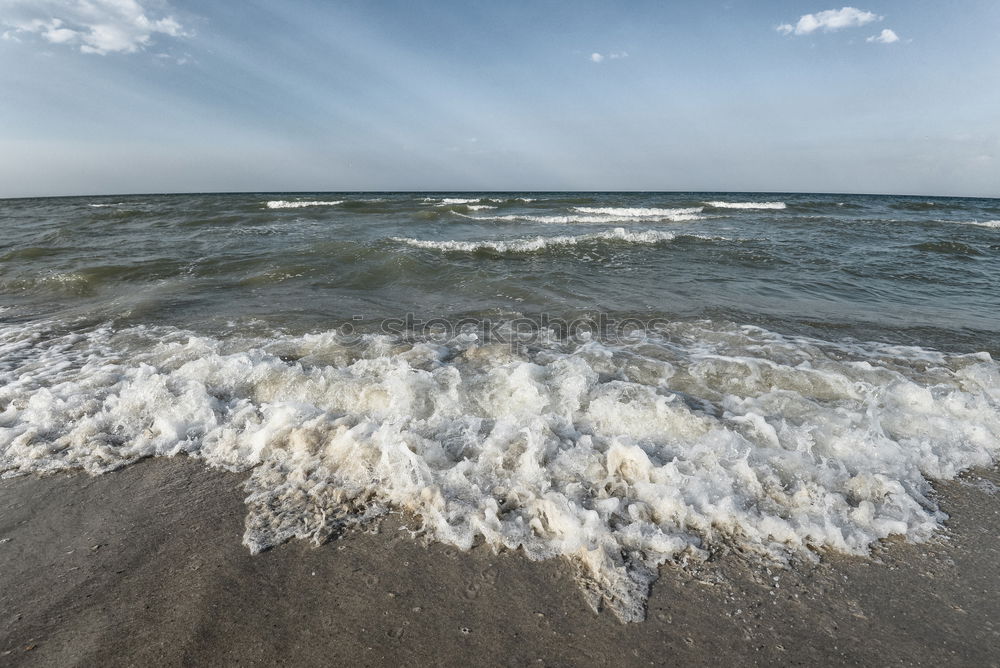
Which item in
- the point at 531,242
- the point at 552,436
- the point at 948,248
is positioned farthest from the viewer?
the point at 948,248

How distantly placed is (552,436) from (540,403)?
48 centimetres

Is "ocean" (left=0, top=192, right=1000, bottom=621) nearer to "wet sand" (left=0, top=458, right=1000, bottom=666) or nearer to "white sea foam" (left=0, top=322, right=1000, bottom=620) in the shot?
"white sea foam" (left=0, top=322, right=1000, bottom=620)

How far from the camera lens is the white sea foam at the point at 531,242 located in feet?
37.4

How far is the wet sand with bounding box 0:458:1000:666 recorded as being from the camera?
1.70 meters

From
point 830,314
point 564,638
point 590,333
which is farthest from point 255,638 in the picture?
point 830,314

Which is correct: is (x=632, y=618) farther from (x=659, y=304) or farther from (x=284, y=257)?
(x=284, y=257)

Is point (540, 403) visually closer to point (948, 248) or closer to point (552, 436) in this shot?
point (552, 436)
